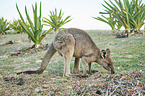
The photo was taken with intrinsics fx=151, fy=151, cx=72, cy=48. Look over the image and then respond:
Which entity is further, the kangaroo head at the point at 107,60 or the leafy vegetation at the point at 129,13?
the leafy vegetation at the point at 129,13

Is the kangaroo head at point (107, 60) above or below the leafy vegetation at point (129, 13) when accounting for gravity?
below

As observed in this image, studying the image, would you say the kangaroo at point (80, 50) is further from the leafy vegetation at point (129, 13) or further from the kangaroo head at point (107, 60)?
the leafy vegetation at point (129, 13)

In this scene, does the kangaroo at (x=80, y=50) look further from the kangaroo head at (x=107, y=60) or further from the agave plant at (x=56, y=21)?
the agave plant at (x=56, y=21)

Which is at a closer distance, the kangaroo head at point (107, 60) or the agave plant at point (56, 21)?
the kangaroo head at point (107, 60)

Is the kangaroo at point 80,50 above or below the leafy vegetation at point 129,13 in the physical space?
below

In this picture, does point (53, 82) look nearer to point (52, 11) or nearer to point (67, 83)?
point (67, 83)

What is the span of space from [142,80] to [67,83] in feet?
4.21

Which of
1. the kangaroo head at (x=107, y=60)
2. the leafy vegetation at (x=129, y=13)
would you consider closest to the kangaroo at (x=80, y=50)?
the kangaroo head at (x=107, y=60)

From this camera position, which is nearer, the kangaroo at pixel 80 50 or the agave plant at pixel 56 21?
the kangaroo at pixel 80 50

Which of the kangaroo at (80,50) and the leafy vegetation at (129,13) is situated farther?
the leafy vegetation at (129,13)

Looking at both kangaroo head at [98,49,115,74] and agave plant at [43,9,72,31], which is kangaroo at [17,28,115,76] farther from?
agave plant at [43,9,72,31]

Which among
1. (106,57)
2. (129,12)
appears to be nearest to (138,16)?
(129,12)

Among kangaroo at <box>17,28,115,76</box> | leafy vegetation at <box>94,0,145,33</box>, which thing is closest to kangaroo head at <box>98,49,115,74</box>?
kangaroo at <box>17,28,115,76</box>

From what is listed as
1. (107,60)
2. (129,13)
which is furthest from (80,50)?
(129,13)
